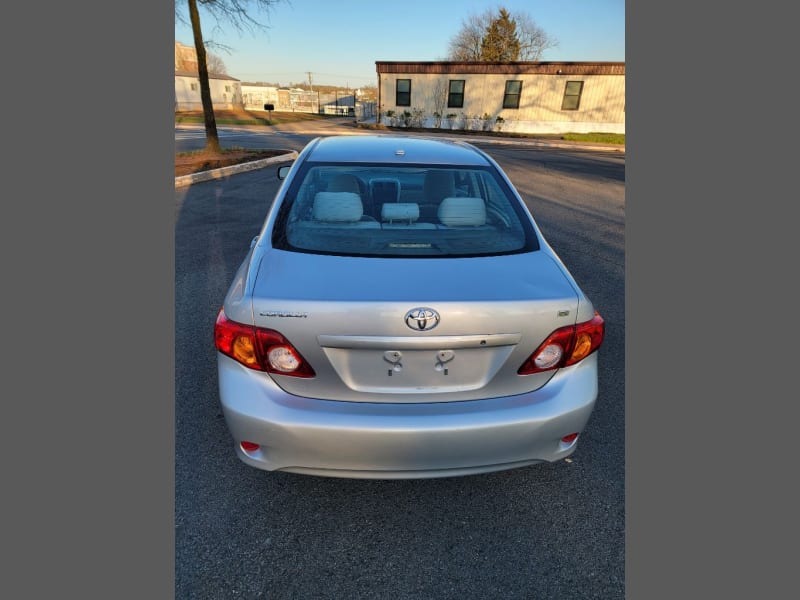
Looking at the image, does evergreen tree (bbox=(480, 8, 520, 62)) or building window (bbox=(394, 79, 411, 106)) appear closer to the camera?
building window (bbox=(394, 79, 411, 106))

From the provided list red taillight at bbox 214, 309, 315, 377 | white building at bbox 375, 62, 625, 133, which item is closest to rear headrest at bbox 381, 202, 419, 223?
red taillight at bbox 214, 309, 315, 377

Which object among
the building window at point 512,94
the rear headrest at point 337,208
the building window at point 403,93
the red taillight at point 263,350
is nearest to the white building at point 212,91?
the building window at point 403,93

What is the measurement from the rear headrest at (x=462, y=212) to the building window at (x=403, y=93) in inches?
1134

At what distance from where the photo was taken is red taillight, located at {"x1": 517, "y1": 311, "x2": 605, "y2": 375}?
72.9 inches

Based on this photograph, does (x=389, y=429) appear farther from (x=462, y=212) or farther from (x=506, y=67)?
(x=506, y=67)

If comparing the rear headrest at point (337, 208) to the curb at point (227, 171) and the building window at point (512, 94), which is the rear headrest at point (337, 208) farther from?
the building window at point (512, 94)

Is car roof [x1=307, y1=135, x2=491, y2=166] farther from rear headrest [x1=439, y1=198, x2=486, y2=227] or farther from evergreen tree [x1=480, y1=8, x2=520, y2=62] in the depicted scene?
evergreen tree [x1=480, y1=8, x2=520, y2=62]

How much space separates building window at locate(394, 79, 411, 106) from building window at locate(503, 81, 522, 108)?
613 cm

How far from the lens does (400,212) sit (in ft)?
8.66

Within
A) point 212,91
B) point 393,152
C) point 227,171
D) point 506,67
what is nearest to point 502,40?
point 506,67

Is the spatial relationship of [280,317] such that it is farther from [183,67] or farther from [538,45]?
[183,67]

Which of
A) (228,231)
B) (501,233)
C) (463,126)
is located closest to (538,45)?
(463,126)

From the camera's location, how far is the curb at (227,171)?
9.94m

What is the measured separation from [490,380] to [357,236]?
1.03 meters
